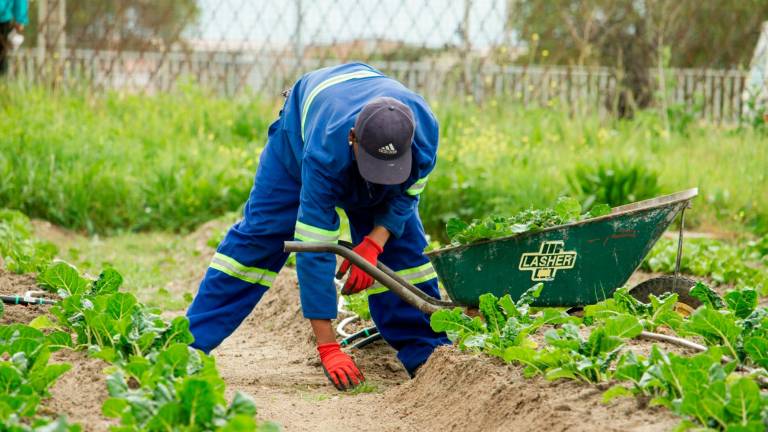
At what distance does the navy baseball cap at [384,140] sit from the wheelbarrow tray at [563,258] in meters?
0.53

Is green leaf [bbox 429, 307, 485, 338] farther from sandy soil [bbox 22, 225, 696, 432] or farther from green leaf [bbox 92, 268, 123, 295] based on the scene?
green leaf [bbox 92, 268, 123, 295]

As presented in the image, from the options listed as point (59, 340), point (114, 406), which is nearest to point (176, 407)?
point (114, 406)

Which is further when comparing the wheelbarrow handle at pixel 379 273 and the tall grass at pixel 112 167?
the tall grass at pixel 112 167

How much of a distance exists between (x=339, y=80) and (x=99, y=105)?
6686 mm

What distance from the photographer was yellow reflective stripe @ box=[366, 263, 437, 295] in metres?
4.53

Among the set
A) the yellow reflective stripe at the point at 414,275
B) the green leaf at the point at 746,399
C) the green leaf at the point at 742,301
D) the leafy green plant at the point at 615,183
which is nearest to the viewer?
the green leaf at the point at 746,399

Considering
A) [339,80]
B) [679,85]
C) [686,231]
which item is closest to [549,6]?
[679,85]

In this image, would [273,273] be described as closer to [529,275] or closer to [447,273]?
[447,273]

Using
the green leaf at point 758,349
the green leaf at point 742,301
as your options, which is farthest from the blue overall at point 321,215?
the green leaf at point 758,349

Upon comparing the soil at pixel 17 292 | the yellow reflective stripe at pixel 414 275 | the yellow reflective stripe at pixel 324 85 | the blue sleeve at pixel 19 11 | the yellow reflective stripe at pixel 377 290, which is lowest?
the soil at pixel 17 292

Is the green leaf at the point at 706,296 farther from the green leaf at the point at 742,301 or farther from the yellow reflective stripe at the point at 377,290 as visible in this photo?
the yellow reflective stripe at the point at 377,290

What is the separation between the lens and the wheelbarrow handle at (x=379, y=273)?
380 centimetres

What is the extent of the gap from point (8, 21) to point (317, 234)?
7.32 meters

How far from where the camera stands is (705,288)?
12.5ft
